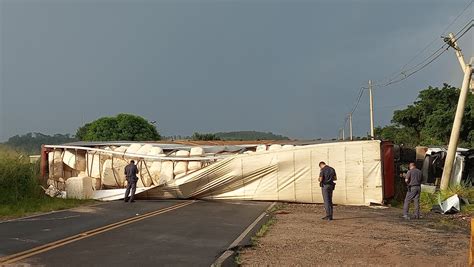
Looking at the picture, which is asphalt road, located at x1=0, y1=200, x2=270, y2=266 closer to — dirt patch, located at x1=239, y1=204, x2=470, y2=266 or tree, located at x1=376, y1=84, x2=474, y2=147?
dirt patch, located at x1=239, y1=204, x2=470, y2=266

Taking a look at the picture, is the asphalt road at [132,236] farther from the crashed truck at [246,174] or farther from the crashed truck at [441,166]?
the crashed truck at [441,166]

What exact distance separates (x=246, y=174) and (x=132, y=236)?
10.7 metres

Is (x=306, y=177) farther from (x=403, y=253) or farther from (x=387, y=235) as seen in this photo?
(x=403, y=253)

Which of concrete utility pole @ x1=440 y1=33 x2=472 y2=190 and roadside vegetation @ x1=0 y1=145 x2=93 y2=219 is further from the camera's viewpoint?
concrete utility pole @ x1=440 y1=33 x2=472 y2=190

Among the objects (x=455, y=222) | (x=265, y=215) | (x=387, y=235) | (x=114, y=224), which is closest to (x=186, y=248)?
(x=114, y=224)

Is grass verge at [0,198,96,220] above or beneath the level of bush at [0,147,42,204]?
beneath

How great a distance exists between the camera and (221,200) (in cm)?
2145

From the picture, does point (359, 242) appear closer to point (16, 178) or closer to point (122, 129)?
point (16, 178)

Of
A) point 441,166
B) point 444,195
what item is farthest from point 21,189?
point 441,166

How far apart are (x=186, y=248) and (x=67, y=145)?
57.4 feet

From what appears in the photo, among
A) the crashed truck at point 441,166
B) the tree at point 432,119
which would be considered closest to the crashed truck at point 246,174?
the crashed truck at point 441,166

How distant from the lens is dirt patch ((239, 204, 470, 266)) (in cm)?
841

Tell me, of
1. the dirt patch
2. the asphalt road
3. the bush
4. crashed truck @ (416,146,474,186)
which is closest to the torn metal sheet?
the dirt patch

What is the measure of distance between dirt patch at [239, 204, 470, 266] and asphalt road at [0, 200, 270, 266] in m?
0.96
